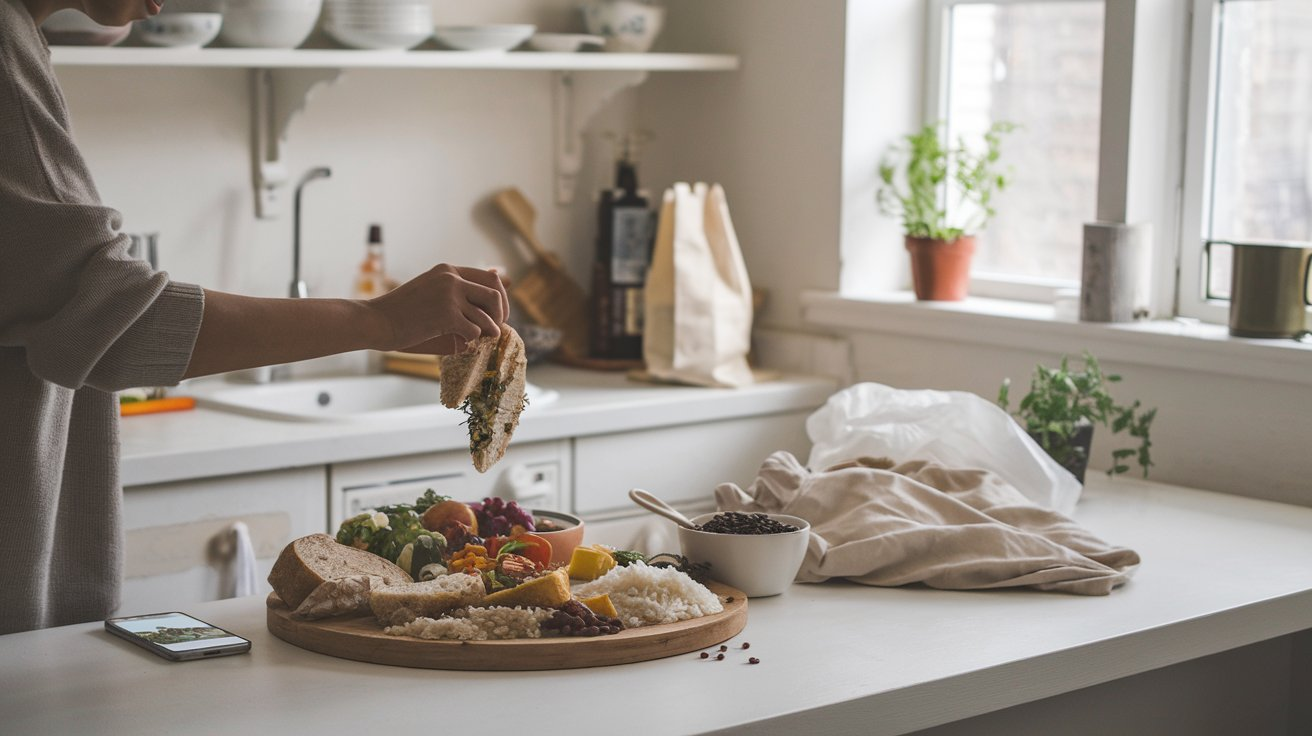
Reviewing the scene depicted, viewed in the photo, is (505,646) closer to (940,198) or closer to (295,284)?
(295,284)

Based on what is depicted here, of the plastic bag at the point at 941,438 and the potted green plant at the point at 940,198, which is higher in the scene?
the potted green plant at the point at 940,198

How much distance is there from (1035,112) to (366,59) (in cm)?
132

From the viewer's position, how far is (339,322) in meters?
1.40

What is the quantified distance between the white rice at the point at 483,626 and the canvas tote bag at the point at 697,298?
1.55m

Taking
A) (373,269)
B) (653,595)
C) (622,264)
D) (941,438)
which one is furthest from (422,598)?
(622,264)

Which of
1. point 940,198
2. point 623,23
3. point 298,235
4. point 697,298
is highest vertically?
point 623,23

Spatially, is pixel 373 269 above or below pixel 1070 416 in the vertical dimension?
above

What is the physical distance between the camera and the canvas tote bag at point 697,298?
2945mm

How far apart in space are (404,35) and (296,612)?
1.58 metres

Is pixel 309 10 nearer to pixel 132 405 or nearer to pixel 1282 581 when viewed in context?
pixel 132 405

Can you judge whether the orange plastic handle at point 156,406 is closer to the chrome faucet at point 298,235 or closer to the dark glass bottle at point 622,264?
the chrome faucet at point 298,235

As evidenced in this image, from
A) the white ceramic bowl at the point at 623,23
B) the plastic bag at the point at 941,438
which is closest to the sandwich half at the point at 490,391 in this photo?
the plastic bag at the point at 941,438

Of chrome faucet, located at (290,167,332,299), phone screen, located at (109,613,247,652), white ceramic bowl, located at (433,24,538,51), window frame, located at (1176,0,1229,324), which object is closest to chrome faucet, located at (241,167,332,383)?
chrome faucet, located at (290,167,332,299)

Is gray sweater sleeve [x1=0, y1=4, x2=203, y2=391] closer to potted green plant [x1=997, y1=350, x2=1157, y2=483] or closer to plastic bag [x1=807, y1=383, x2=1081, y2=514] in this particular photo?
plastic bag [x1=807, y1=383, x2=1081, y2=514]
